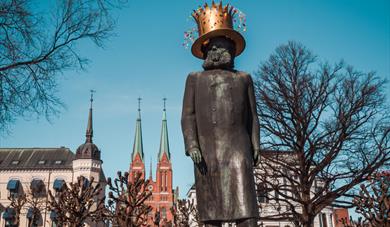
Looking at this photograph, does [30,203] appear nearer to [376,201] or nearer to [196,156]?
[376,201]

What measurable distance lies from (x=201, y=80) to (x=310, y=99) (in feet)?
56.0

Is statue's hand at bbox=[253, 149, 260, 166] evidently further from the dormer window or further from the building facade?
the dormer window

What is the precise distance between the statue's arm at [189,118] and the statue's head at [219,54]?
0.31 metres

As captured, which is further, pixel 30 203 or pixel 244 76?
pixel 30 203

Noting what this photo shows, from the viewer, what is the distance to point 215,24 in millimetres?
5348

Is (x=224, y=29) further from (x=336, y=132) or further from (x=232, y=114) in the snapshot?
(x=336, y=132)

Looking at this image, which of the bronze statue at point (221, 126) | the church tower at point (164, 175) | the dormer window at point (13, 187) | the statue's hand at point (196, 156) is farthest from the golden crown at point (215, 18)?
the church tower at point (164, 175)

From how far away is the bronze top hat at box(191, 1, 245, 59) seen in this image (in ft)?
17.6

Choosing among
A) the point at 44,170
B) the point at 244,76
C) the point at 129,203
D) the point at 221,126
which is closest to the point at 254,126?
the point at 221,126

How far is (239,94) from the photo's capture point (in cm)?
529

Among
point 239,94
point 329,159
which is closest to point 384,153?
point 329,159

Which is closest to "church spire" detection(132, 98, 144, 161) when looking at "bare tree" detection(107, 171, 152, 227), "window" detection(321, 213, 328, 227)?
"window" detection(321, 213, 328, 227)

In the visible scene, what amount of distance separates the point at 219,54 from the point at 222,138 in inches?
47.3

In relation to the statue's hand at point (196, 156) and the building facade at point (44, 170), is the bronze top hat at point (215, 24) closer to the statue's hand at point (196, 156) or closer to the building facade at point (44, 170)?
the statue's hand at point (196, 156)
